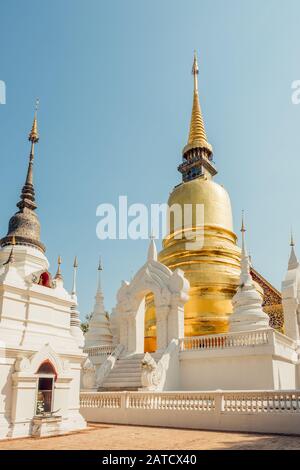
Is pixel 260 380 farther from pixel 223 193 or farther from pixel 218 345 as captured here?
pixel 223 193

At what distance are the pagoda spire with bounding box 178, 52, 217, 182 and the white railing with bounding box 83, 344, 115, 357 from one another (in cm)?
1404

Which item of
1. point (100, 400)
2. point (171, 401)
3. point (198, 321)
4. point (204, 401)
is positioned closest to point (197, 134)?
point (198, 321)

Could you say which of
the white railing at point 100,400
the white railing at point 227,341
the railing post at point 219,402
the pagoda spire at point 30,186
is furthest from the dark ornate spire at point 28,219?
the white railing at point 227,341

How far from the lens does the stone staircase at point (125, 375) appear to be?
1568cm

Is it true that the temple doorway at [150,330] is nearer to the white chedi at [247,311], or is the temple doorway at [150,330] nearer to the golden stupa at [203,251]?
the golden stupa at [203,251]

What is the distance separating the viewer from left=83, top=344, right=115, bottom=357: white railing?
1995cm

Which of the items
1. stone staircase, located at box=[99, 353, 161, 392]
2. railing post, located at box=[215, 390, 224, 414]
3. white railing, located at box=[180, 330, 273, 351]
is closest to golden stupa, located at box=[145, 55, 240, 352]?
white railing, located at box=[180, 330, 273, 351]

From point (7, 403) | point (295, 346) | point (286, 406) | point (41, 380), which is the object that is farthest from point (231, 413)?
point (295, 346)

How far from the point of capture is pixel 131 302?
64.6 ft

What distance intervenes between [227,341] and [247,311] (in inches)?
91.4

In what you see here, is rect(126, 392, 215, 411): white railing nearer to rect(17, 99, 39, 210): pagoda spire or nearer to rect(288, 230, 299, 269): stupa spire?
rect(17, 99, 39, 210): pagoda spire

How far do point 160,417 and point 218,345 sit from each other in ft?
15.3

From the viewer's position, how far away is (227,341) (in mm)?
15648

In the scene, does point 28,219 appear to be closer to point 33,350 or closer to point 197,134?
point 33,350
